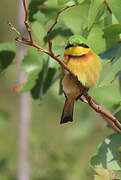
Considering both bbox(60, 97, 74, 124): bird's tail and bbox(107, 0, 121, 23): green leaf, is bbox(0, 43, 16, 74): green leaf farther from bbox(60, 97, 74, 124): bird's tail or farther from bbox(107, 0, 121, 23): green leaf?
bbox(107, 0, 121, 23): green leaf

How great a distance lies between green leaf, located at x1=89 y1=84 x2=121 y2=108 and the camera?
1.00 meters

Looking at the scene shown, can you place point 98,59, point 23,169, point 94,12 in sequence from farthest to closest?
point 23,169 → point 98,59 → point 94,12

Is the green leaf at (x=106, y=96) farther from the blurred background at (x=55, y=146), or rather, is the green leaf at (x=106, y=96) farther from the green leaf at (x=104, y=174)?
the blurred background at (x=55, y=146)

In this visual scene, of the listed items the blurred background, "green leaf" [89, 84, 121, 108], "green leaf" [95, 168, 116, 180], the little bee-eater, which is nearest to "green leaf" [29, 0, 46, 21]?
the little bee-eater

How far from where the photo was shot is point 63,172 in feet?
5.81

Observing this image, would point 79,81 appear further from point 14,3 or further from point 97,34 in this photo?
point 14,3

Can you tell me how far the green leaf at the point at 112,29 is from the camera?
77 cm

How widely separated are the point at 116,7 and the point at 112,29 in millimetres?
42

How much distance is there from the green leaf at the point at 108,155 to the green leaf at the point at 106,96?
0.63 feet

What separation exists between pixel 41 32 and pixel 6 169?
1.06 metres

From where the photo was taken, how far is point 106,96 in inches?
39.2

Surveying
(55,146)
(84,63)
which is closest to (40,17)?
(84,63)

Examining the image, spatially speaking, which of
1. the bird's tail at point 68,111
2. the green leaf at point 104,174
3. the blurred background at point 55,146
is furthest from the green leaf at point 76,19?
the blurred background at point 55,146

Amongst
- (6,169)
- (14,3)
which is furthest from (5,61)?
(14,3)
